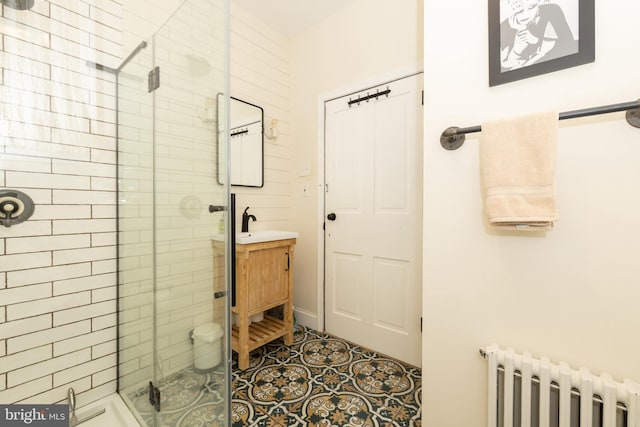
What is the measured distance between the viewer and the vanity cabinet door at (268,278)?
1949mm

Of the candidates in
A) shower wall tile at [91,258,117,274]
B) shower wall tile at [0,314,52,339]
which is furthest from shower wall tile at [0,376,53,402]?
shower wall tile at [91,258,117,274]

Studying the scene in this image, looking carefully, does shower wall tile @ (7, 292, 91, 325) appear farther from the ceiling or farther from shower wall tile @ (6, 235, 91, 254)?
the ceiling

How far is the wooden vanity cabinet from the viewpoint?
73.4 inches

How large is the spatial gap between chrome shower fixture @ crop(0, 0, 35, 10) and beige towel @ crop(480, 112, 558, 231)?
2043 mm

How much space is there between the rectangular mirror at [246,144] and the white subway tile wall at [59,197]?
2.86ft

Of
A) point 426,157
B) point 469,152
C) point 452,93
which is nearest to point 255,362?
point 426,157

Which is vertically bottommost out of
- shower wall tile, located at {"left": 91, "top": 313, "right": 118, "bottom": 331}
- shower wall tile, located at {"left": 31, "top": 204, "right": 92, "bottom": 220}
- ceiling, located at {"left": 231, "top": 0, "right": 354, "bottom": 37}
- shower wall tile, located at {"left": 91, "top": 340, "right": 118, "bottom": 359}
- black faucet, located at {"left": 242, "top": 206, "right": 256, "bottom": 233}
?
shower wall tile, located at {"left": 91, "top": 340, "right": 118, "bottom": 359}

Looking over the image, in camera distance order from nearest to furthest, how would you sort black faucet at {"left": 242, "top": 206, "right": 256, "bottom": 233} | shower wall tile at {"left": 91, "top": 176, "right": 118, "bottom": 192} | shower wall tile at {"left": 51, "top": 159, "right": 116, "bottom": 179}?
shower wall tile at {"left": 51, "top": 159, "right": 116, "bottom": 179}, shower wall tile at {"left": 91, "top": 176, "right": 118, "bottom": 192}, black faucet at {"left": 242, "top": 206, "right": 256, "bottom": 233}

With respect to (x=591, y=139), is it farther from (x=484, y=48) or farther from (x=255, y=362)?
(x=255, y=362)

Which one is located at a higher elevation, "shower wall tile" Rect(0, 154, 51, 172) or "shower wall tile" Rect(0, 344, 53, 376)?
"shower wall tile" Rect(0, 154, 51, 172)

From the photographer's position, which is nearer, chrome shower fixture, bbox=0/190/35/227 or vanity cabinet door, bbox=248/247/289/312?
chrome shower fixture, bbox=0/190/35/227

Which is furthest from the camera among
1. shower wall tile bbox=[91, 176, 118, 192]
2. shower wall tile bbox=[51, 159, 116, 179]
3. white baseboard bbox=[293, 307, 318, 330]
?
white baseboard bbox=[293, 307, 318, 330]

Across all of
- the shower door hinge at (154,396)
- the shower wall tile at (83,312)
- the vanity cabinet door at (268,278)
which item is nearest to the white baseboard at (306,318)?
the vanity cabinet door at (268,278)

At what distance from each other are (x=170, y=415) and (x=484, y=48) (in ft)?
6.67
